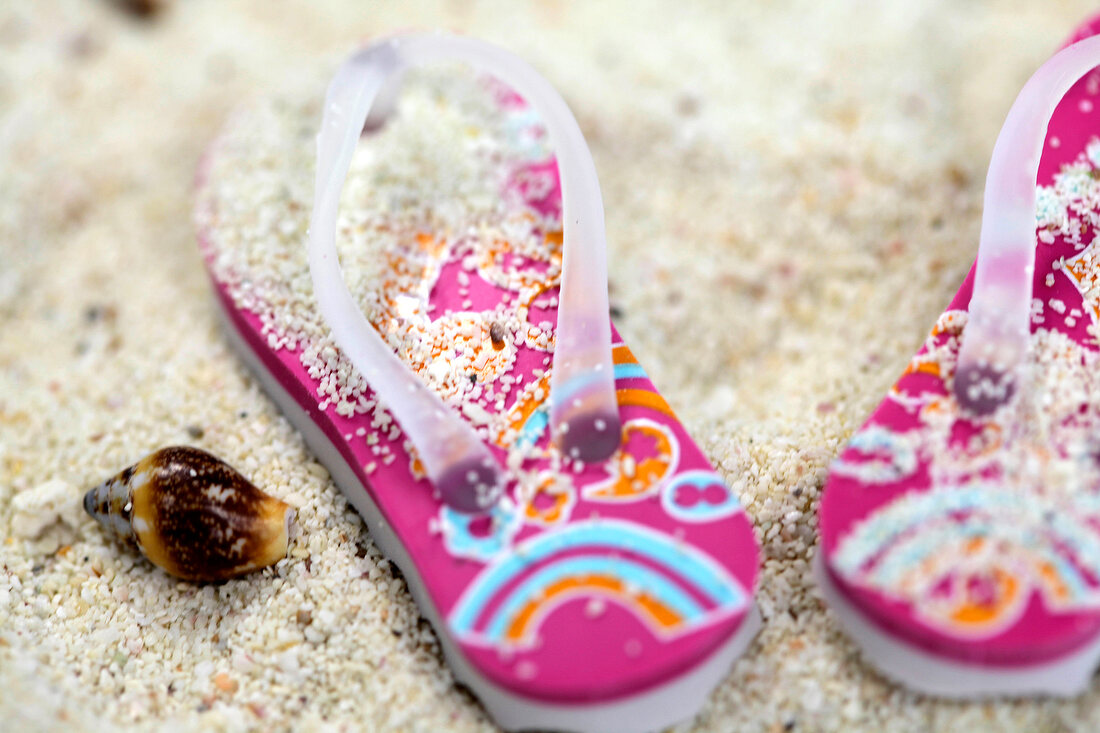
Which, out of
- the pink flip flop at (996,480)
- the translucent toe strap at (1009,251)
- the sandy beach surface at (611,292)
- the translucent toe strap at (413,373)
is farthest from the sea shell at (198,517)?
the translucent toe strap at (1009,251)

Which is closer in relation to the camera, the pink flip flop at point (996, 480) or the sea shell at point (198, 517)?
the pink flip flop at point (996, 480)

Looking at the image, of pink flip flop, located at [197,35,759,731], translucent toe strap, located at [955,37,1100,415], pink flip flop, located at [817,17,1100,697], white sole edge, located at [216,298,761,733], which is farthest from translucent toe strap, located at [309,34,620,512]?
translucent toe strap, located at [955,37,1100,415]

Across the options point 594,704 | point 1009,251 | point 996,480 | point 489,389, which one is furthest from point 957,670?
point 489,389

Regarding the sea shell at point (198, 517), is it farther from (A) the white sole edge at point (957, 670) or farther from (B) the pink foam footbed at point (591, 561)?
(A) the white sole edge at point (957, 670)

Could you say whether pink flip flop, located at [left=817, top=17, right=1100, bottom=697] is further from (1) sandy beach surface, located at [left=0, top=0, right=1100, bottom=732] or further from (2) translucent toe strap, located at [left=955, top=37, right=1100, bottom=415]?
(1) sandy beach surface, located at [left=0, top=0, right=1100, bottom=732]

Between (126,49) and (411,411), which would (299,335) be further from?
(126,49)

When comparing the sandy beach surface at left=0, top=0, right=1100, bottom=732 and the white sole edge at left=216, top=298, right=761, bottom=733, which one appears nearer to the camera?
the white sole edge at left=216, top=298, right=761, bottom=733

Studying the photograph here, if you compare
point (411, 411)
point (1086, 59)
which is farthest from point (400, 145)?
point (1086, 59)

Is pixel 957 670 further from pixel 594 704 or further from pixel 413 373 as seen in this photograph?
pixel 413 373
